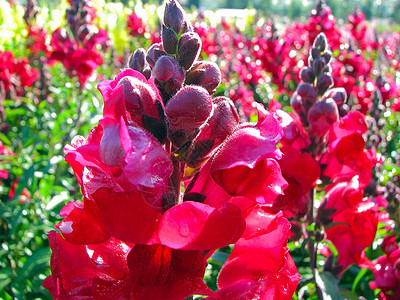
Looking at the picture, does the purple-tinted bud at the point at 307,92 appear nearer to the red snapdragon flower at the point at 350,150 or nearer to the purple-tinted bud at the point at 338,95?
the purple-tinted bud at the point at 338,95

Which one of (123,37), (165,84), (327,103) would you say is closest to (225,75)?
(327,103)

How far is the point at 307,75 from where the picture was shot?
2109mm

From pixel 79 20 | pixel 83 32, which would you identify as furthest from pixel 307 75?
pixel 79 20

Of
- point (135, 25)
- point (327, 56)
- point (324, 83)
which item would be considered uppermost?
point (327, 56)

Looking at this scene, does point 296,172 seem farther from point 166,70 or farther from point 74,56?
point 74,56

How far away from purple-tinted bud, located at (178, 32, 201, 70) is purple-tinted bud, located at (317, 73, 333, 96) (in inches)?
47.4

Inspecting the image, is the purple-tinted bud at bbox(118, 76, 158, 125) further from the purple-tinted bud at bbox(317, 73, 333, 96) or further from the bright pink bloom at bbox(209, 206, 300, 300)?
the purple-tinted bud at bbox(317, 73, 333, 96)

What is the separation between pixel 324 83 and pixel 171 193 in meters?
1.38

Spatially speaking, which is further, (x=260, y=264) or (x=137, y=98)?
(x=260, y=264)

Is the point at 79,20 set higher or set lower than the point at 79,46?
higher

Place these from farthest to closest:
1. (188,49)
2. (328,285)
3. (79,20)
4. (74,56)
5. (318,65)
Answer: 1. (79,20)
2. (74,56)
3. (318,65)
4. (328,285)
5. (188,49)

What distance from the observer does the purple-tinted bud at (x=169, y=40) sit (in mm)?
1042

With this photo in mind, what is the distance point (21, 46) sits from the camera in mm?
11023

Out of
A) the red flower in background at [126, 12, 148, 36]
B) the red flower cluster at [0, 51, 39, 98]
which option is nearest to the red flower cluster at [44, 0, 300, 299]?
the red flower cluster at [0, 51, 39, 98]
